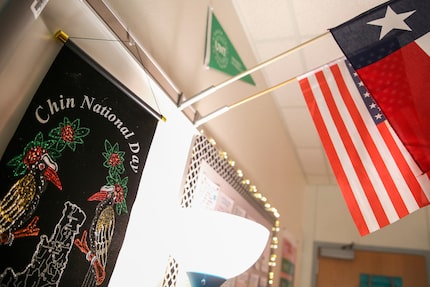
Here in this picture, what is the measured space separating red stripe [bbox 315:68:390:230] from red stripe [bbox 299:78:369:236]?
0.05m

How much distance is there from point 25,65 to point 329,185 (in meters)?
3.84

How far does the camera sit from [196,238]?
88cm

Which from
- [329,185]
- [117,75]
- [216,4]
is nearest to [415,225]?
[329,185]

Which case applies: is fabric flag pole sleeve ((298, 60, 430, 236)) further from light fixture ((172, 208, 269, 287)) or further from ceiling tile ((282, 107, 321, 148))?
ceiling tile ((282, 107, 321, 148))

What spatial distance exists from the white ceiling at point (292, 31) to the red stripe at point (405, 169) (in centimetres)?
65

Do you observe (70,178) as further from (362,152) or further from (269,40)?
(269,40)

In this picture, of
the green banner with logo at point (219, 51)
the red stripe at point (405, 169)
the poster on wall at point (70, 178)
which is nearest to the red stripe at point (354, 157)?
the red stripe at point (405, 169)

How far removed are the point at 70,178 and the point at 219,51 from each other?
3.78 ft

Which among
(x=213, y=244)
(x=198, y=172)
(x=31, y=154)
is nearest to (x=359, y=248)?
(x=198, y=172)

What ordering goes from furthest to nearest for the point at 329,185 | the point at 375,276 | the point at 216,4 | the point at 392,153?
the point at 329,185, the point at 375,276, the point at 216,4, the point at 392,153

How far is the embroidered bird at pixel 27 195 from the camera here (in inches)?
22.9

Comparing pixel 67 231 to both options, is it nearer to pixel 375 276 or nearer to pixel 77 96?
pixel 77 96

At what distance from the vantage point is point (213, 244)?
867 millimetres

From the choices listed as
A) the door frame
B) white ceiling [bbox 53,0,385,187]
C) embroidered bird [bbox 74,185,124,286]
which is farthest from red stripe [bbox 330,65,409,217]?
the door frame
